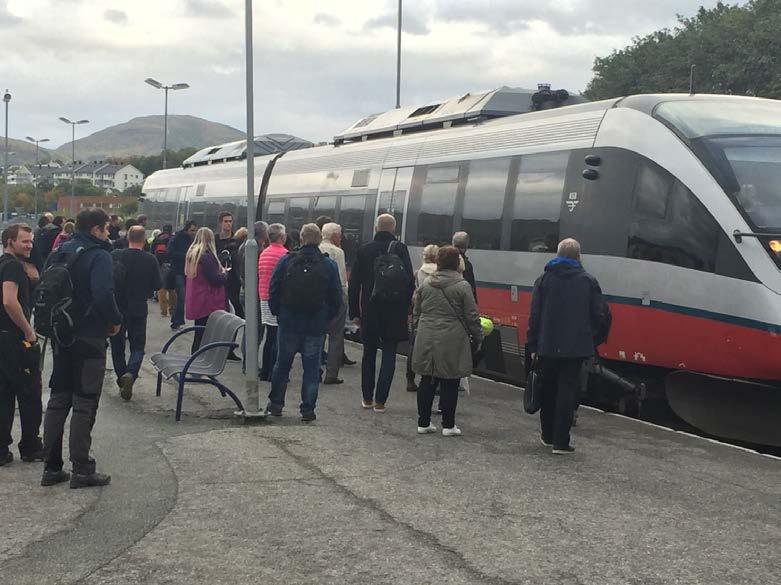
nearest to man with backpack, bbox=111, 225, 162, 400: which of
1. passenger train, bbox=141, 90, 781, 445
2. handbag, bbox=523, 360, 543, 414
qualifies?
passenger train, bbox=141, 90, 781, 445

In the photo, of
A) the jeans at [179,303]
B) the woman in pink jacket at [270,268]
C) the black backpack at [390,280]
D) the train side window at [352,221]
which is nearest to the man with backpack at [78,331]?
the black backpack at [390,280]

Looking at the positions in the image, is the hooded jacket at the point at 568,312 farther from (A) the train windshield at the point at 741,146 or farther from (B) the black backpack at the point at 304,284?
(B) the black backpack at the point at 304,284

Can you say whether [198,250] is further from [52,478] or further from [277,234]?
[52,478]

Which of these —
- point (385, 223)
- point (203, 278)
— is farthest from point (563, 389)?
point (203, 278)

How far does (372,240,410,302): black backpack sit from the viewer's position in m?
9.62

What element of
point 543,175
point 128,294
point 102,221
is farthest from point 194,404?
point 543,175

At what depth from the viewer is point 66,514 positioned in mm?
6219

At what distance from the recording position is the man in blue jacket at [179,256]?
16.1 metres

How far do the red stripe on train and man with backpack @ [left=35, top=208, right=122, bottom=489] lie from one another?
4860mm

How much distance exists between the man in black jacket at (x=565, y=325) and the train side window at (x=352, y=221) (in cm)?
827

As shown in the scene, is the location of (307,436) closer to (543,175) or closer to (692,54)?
(543,175)

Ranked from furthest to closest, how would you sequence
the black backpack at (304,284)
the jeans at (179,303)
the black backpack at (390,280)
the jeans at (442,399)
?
the jeans at (179,303) → the black backpack at (390,280) → the black backpack at (304,284) → the jeans at (442,399)

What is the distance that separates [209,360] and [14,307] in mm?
2886

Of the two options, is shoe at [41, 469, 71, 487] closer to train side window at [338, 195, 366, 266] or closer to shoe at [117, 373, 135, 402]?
shoe at [117, 373, 135, 402]
